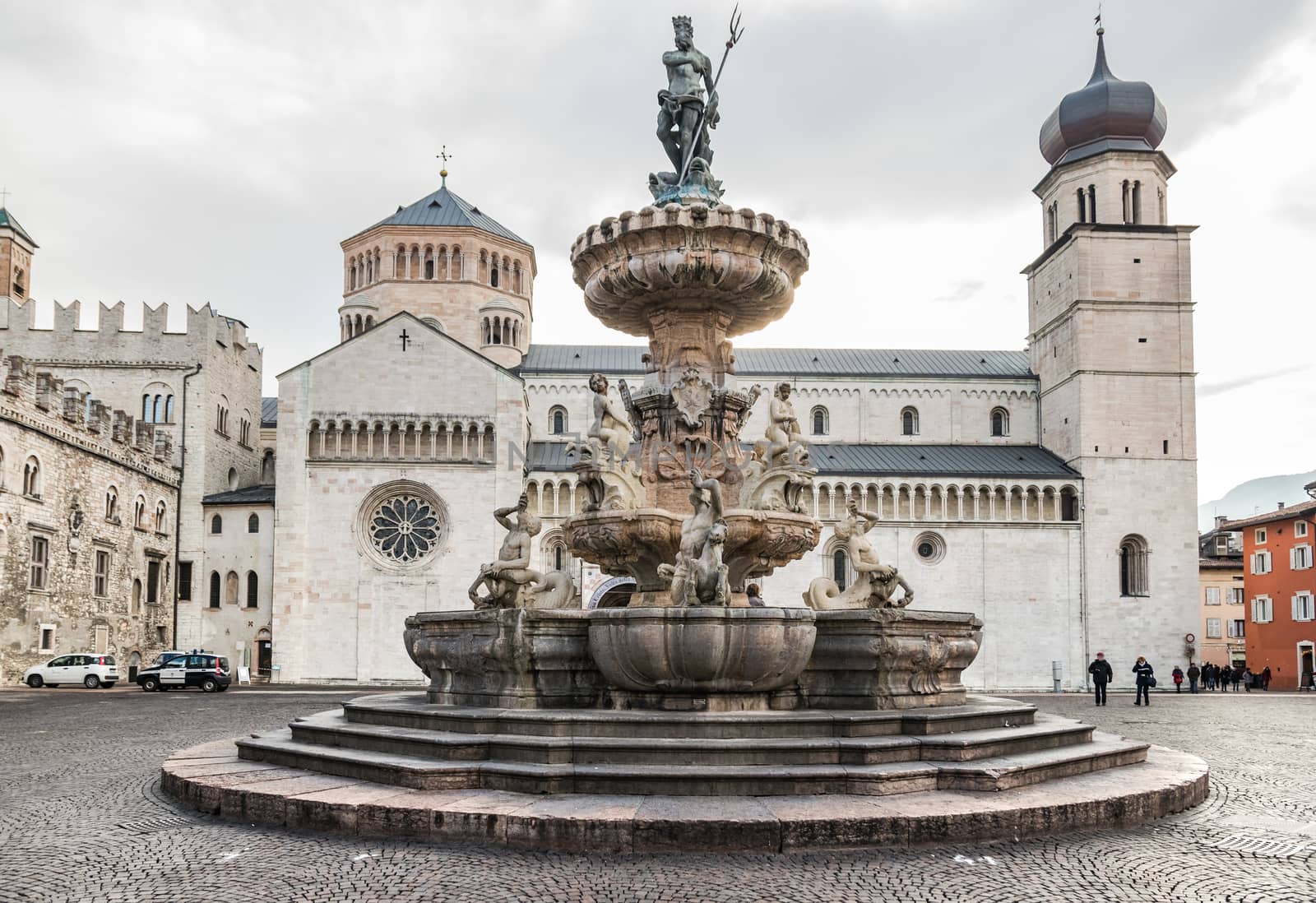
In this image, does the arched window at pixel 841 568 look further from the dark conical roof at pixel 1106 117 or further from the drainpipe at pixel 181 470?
the drainpipe at pixel 181 470

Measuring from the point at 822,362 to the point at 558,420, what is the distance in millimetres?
14134

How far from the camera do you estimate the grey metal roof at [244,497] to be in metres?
48.4

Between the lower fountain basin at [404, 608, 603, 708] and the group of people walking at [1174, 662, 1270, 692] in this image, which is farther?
the group of people walking at [1174, 662, 1270, 692]

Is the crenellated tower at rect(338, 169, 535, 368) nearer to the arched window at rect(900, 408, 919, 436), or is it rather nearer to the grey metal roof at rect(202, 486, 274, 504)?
the grey metal roof at rect(202, 486, 274, 504)

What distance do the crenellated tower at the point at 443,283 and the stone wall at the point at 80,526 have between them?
14042mm

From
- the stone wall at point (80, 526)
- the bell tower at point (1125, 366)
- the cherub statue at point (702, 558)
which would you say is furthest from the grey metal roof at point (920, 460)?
the cherub statue at point (702, 558)

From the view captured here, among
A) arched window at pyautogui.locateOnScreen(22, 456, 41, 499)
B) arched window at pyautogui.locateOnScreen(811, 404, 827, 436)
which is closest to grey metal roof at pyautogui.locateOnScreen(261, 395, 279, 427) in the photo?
arched window at pyautogui.locateOnScreen(22, 456, 41, 499)

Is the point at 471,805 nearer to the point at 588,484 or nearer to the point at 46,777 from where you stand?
the point at 588,484

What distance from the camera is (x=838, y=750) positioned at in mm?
9211

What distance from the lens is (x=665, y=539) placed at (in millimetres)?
12766

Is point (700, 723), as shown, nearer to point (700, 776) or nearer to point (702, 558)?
point (700, 776)

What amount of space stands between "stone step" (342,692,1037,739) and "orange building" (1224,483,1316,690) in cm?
5008

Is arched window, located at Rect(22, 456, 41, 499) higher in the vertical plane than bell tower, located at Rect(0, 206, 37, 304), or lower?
lower

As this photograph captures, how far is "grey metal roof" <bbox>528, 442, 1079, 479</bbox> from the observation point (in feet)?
168
